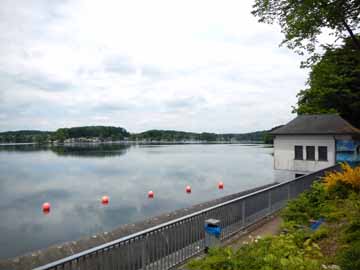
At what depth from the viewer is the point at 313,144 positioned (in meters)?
23.3

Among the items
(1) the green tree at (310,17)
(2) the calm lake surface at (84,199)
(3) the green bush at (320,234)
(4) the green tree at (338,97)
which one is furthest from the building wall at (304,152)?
(3) the green bush at (320,234)

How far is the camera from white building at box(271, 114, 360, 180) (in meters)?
21.6

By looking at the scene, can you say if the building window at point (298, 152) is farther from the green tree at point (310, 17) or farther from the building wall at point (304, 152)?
the green tree at point (310, 17)

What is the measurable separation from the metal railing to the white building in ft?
57.1

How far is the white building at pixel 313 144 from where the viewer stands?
21.6 metres

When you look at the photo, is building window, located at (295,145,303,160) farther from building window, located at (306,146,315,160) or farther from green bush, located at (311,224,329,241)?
green bush, located at (311,224,329,241)

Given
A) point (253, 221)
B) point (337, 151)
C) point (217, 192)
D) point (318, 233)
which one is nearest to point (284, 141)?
point (337, 151)

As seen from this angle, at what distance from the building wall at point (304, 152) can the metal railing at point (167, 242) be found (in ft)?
57.5

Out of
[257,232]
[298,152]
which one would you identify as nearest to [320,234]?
[257,232]

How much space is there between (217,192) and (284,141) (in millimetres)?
8801

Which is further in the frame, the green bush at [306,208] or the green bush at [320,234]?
the green bush at [306,208]

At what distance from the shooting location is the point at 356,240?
4.17m

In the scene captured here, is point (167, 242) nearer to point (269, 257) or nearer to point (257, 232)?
point (269, 257)

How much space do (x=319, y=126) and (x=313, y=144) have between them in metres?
1.59
